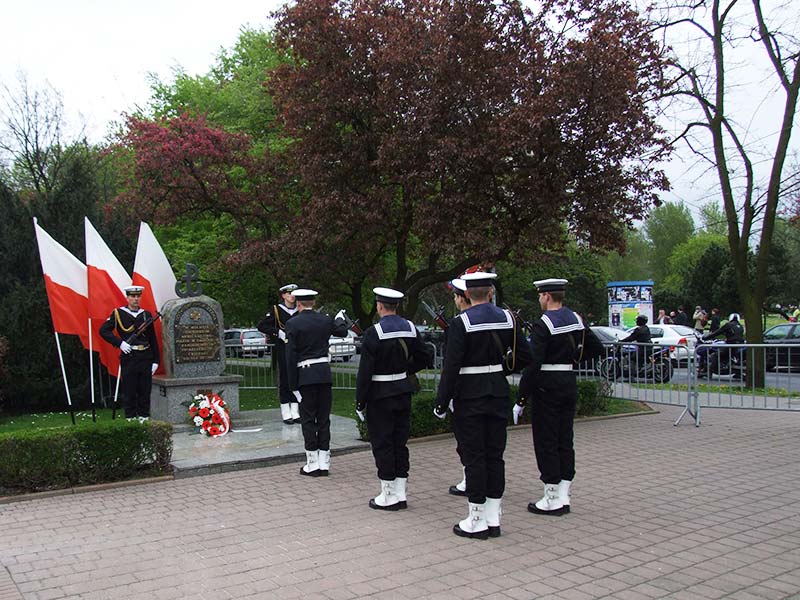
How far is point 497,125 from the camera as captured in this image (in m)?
11.0

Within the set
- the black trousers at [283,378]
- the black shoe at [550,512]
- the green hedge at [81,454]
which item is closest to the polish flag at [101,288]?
the black trousers at [283,378]

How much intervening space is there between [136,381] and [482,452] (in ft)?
20.6

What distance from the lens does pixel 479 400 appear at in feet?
19.1

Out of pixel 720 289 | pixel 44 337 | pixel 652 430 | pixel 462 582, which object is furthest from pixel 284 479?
pixel 720 289

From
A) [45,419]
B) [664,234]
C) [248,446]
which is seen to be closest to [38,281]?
[45,419]

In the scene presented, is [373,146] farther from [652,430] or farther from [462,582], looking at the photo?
[462,582]

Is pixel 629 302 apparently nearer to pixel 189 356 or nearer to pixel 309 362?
pixel 189 356

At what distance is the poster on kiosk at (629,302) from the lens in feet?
99.6

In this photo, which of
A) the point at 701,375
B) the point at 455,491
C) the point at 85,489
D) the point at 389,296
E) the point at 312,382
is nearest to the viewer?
the point at 389,296

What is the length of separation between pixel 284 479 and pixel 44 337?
819cm

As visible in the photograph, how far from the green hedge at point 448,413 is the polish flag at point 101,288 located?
13.2ft

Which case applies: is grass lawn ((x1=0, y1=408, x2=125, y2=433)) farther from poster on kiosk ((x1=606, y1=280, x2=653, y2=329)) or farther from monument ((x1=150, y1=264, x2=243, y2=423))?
poster on kiosk ((x1=606, y1=280, x2=653, y2=329))

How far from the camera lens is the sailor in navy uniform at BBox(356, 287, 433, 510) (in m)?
6.62

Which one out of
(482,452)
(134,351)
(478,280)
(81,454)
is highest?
(478,280)
